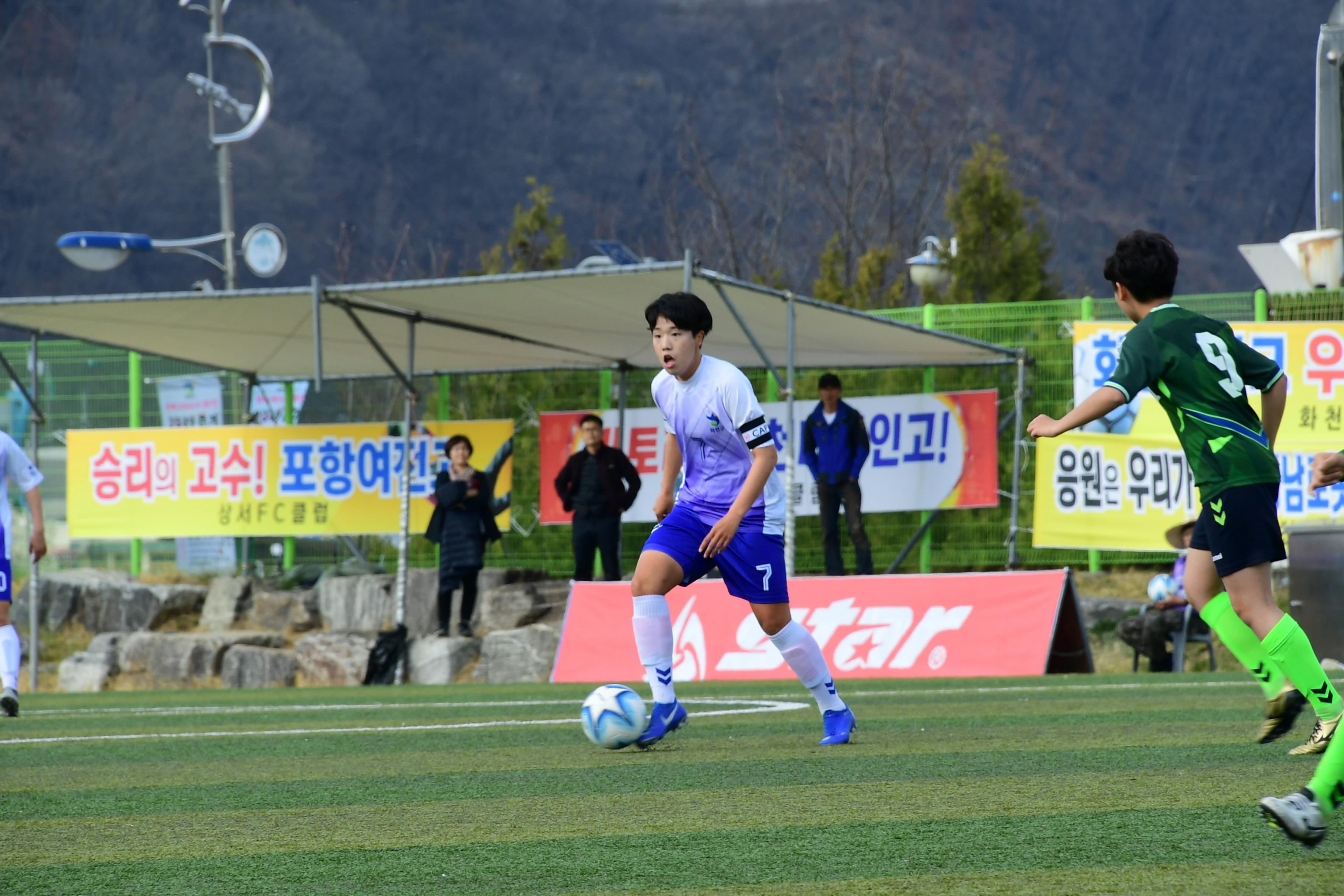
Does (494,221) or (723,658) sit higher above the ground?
(494,221)

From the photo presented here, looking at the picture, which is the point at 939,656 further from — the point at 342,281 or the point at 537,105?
the point at 537,105

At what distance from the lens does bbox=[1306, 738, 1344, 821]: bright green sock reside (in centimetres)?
345

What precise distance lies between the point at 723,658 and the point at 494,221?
44.3m

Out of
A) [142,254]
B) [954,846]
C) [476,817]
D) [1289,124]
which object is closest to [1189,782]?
[954,846]

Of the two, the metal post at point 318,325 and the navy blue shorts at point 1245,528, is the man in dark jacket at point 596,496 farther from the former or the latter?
the navy blue shorts at point 1245,528

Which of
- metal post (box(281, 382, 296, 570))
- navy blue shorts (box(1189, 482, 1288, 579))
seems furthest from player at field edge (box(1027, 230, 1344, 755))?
metal post (box(281, 382, 296, 570))

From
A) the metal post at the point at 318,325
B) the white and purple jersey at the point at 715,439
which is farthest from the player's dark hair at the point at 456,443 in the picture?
the white and purple jersey at the point at 715,439

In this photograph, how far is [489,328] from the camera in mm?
15078

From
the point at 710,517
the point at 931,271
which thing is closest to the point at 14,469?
the point at 710,517

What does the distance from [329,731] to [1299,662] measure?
16.0 ft

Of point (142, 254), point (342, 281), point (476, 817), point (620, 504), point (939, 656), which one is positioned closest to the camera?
point (476, 817)

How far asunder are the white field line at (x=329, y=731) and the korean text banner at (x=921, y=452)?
6.42 meters

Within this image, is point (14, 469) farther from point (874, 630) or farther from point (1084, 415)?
point (1084, 415)

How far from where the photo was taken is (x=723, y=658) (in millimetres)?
12281
